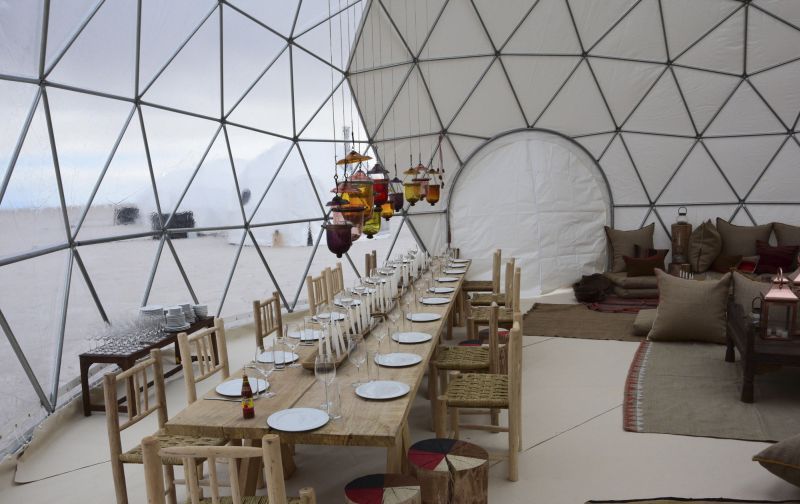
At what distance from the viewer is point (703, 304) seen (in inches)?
319

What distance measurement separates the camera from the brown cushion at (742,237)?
11.2 meters

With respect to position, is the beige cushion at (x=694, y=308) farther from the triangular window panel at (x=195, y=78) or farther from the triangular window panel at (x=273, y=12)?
the triangular window panel at (x=273, y=12)

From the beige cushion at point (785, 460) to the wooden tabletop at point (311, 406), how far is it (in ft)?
8.27

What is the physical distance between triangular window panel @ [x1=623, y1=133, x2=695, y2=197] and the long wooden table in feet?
28.7

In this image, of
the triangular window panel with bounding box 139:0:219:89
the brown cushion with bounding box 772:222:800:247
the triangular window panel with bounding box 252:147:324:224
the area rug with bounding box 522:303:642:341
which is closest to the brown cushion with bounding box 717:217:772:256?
the brown cushion with bounding box 772:222:800:247

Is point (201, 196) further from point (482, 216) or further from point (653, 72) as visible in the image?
point (653, 72)

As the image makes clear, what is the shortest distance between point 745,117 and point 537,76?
3692 mm

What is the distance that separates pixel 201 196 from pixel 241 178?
3.19ft

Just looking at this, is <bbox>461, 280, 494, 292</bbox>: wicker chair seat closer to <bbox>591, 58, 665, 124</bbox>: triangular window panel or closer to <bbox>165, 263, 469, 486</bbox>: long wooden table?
<bbox>591, 58, 665, 124</bbox>: triangular window panel

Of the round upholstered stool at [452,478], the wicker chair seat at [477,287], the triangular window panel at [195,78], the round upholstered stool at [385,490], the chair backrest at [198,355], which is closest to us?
the round upholstered stool at [385,490]

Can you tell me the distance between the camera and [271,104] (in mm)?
10719

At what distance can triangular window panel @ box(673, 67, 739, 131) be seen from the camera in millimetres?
11168

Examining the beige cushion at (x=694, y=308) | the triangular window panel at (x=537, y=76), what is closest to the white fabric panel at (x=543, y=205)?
the triangular window panel at (x=537, y=76)

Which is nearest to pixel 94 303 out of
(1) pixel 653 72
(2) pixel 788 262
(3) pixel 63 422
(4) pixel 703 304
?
(3) pixel 63 422
